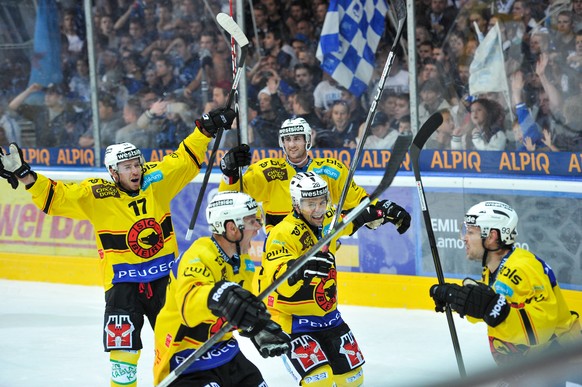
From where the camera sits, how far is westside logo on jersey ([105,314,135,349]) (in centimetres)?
452

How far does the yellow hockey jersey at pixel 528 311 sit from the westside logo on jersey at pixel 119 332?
1827 mm

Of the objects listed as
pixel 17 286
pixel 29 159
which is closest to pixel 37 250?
pixel 17 286

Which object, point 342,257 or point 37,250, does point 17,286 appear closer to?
point 37,250

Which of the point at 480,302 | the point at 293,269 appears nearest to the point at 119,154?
the point at 293,269

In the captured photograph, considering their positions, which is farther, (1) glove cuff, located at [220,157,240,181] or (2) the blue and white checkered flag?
(2) the blue and white checkered flag

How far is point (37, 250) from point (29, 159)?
1.21 m

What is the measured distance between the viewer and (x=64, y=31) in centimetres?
888

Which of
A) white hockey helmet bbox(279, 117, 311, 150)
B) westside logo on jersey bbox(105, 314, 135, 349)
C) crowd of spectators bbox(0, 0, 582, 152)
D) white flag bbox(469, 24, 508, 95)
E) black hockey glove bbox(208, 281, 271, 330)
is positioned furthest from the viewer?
white flag bbox(469, 24, 508, 95)

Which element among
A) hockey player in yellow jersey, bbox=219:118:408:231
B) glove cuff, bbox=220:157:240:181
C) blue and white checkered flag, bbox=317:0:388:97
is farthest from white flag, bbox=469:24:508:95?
glove cuff, bbox=220:157:240:181

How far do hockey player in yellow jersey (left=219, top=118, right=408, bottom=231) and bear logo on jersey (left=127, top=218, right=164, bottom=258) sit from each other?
1.94ft

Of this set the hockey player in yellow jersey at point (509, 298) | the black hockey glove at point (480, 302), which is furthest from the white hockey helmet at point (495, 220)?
the black hockey glove at point (480, 302)

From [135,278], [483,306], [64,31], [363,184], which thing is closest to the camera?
[483,306]

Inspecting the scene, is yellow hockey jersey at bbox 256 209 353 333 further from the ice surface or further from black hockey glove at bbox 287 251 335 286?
the ice surface

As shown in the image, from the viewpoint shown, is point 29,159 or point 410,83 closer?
point 410,83
